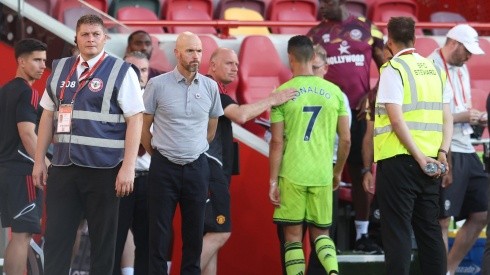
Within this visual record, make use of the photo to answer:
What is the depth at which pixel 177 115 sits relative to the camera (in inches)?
320

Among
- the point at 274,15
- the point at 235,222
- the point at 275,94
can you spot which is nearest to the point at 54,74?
the point at 275,94

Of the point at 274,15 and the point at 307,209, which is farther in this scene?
the point at 274,15

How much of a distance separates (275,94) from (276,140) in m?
0.32

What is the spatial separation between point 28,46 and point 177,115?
4.45ft

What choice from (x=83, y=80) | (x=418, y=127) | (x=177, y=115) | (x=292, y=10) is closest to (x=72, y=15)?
(x=177, y=115)

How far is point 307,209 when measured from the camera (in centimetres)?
870

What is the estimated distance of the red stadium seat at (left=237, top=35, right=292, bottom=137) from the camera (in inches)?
454

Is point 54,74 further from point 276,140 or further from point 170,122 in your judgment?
point 276,140

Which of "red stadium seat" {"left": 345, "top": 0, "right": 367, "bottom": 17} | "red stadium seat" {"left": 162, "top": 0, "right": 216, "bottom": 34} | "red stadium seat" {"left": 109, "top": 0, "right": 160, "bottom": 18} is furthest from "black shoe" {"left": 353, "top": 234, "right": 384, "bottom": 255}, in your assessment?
"red stadium seat" {"left": 345, "top": 0, "right": 367, "bottom": 17}

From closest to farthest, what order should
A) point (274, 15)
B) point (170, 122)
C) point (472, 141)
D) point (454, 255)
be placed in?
point (170, 122)
point (454, 255)
point (472, 141)
point (274, 15)

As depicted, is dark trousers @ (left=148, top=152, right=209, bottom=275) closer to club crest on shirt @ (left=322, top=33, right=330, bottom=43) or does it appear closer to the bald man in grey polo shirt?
the bald man in grey polo shirt

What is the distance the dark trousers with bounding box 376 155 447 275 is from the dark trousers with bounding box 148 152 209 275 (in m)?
1.20

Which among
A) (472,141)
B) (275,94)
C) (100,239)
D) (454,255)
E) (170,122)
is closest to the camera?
(100,239)

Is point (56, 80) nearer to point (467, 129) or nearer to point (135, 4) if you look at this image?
point (467, 129)
